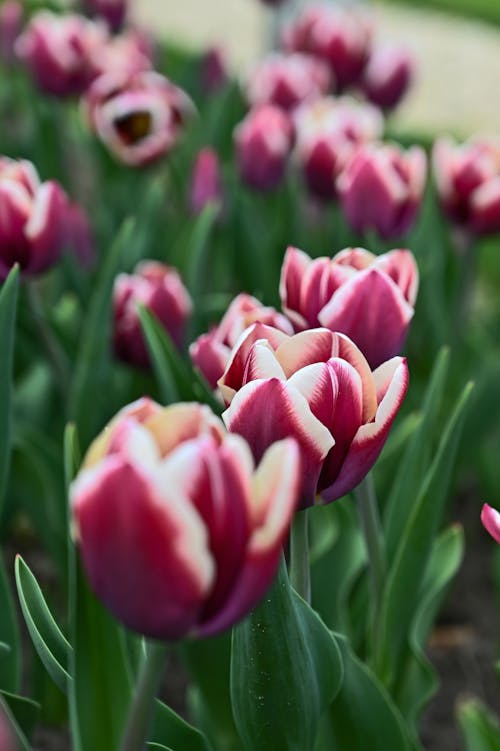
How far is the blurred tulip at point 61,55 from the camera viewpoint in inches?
79.3

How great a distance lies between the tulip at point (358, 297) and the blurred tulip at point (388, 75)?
57.6 inches

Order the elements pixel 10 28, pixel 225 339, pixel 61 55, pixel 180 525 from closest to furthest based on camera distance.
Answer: pixel 180 525 < pixel 225 339 < pixel 61 55 < pixel 10 28

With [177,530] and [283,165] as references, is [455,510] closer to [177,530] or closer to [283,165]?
[283,165]

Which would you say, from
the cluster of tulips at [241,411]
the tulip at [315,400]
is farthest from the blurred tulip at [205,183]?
the tulip at [315,400]

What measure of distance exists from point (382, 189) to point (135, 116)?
62 cm

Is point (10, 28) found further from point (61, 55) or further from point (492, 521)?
point (492, 521)

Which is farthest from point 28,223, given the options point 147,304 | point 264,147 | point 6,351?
point 264,147

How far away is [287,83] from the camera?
2.12 m

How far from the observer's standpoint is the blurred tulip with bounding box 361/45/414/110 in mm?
2244

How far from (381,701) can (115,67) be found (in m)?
1.40

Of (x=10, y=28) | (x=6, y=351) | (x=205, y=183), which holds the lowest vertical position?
(x=10, y=28)

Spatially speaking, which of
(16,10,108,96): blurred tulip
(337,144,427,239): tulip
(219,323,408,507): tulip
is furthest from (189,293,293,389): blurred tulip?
(16,10,108,96): blurred tulip

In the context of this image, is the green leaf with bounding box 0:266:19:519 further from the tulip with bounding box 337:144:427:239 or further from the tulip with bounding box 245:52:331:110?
the tulip with bounding box 245:52:331:110

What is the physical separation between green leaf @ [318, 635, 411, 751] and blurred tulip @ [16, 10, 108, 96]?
1.42 metres
